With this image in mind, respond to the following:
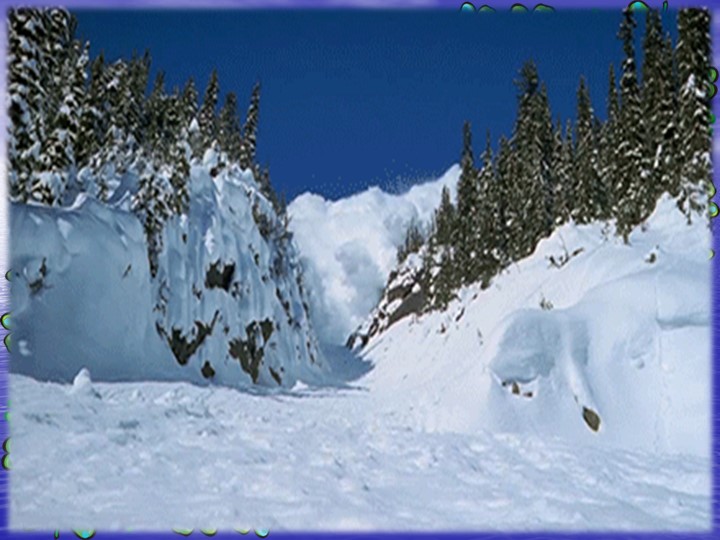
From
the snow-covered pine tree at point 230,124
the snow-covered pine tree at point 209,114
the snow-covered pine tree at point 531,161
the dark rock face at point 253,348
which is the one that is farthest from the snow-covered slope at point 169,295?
the snow-covered pine tree at point 531,161

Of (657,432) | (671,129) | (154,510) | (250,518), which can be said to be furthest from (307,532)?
(671,129)

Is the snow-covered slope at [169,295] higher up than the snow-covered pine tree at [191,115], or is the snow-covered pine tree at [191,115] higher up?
the snow-covered pine tree at [191,115]

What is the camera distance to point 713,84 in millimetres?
4730

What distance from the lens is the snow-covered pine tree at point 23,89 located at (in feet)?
16.1

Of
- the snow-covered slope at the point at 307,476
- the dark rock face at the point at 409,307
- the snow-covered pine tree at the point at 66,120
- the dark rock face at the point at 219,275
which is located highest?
the snow-covered pine tree at the point at 66,120

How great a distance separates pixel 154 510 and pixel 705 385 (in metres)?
3.69

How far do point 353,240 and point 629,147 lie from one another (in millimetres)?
4709

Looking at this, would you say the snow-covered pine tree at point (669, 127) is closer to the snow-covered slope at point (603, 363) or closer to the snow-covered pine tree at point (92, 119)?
the snow-covered slope at point (603, 363)

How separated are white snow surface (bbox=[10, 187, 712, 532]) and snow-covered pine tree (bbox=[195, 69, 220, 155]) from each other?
8.23 feet

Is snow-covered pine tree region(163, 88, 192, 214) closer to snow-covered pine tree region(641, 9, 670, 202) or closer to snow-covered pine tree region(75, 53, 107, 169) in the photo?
snow-covered pine tree region(75, 53, 107, 169)

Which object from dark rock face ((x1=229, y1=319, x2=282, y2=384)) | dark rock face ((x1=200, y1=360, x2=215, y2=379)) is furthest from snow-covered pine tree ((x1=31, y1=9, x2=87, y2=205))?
dark rock face ((x1=229, y1=319, x2=282, y2=384))

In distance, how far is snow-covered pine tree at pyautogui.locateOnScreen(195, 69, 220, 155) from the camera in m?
5.70

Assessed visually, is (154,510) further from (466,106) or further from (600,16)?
(600,16)

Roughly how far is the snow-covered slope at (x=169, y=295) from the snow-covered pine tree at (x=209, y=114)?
0.46 m
